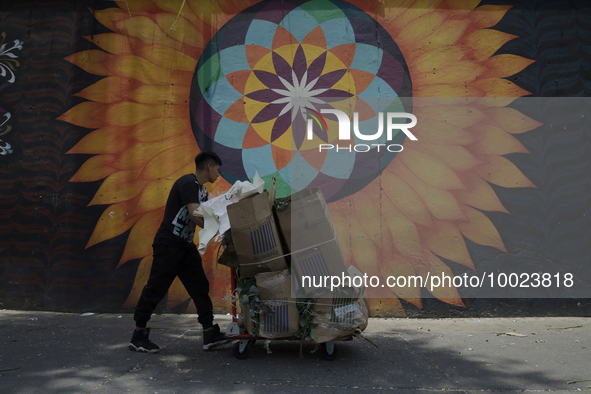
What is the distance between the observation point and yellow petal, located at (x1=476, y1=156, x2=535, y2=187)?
533 centimetres

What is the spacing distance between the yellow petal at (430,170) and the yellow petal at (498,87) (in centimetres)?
118

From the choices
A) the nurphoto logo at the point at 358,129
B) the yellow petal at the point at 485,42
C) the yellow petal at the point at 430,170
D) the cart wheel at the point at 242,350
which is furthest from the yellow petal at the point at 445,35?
the cart wheel at the point at 242,350

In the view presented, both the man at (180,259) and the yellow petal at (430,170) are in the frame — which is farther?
the yellow petal at (430,170)

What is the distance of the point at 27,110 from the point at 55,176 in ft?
3.51

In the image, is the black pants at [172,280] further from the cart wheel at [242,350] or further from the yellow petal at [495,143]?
the yellow petal at [495,143]

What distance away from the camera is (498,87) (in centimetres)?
544

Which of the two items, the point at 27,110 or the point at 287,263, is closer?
the point at 287,263

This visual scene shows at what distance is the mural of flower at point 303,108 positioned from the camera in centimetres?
532

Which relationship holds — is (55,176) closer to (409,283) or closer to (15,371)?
(15,371)

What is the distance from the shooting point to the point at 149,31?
5.69 metres

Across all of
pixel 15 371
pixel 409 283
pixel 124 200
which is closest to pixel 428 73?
pixel 409 283

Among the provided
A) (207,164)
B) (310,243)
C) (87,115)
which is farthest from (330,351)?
(87,115)

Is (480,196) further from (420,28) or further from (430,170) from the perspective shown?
(420,28)

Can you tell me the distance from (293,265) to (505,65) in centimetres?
428
